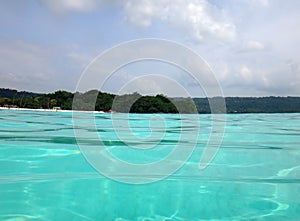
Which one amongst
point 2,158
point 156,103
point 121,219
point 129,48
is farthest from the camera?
point 156,103

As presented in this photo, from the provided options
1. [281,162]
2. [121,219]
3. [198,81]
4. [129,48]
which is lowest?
[121,219]

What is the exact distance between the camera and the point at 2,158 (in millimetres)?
4602

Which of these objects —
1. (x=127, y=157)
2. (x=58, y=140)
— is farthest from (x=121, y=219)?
(x=58, y=140)

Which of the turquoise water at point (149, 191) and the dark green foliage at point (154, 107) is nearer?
the turquoise water at point (149, 191)

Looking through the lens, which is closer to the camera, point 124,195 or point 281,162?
point 124,195

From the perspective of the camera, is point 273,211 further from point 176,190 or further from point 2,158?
point 2,158

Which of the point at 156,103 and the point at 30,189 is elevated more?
the point at 156,103

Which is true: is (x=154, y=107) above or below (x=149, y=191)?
above

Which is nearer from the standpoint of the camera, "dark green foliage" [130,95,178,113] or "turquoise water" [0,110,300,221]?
"turquoise water" [0,110,300,221]

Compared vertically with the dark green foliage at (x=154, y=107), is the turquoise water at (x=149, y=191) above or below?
below

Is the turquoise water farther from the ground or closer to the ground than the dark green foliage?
closer to the ground

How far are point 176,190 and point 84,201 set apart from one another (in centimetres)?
95

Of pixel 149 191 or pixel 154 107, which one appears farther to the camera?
pixel 154 107

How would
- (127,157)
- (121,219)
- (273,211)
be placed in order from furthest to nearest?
(127,157) < (273,211) < (121,219)
